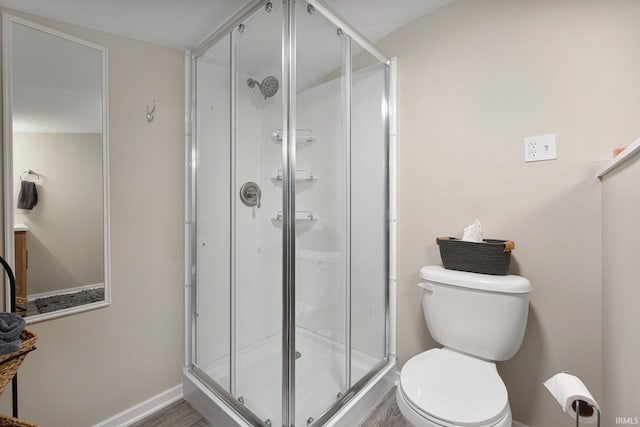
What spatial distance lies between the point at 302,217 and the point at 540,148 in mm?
1253

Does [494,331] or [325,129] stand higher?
[325,129]

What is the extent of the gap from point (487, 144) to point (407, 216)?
626mm

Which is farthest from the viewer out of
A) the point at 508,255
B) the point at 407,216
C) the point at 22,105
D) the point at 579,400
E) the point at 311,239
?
the point at 407,216

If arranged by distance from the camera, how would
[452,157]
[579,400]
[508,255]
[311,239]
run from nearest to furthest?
[579,400] → [508,255] → [311,239] → [452,157]

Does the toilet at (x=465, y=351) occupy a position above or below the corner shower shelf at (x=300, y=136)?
below

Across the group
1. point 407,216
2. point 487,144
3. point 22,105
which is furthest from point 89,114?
point 487,144

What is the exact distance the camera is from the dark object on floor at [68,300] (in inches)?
53.9

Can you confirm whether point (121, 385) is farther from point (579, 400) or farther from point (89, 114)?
point (579, 400)

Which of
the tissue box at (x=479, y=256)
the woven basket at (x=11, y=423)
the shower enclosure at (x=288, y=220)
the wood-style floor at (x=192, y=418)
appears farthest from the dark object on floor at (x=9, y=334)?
the tissue box at (x=479, y=256)

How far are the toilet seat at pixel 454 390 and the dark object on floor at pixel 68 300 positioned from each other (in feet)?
5.31

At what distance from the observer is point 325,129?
158cm

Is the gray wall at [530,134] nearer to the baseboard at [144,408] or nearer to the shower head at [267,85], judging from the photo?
the shower head at [267,85]

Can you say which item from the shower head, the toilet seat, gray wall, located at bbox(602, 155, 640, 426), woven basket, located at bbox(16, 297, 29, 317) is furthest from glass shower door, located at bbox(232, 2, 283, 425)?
gray wall, located at bbox(602, 155, 640, 426)

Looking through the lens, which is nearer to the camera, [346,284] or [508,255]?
[508,255]
